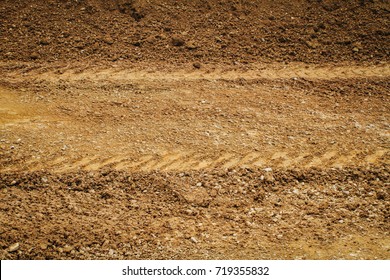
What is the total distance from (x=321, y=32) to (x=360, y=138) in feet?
12.5

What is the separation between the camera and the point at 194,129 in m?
5.46

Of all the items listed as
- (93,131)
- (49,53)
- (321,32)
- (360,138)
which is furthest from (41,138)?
(321,32)

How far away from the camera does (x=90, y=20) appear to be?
8078 mm

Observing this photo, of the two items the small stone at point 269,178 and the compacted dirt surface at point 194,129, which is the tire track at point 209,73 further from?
the small stone at point 269,178

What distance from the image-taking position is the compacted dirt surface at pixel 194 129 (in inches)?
155

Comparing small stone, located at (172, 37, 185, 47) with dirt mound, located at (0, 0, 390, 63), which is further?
small stone, located at (172, 37, 185, 47)

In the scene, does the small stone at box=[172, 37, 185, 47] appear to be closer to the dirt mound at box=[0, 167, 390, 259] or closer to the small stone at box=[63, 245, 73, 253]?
the dirt mound at box=[0, 167, 390, 259]

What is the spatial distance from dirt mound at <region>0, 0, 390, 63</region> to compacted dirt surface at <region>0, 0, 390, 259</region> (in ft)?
0.14

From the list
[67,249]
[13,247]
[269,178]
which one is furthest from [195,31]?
[13,247]

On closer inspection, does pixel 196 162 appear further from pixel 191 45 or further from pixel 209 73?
pixel 191 45

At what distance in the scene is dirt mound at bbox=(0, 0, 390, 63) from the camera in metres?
7.38

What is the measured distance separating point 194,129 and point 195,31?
360 centimetres

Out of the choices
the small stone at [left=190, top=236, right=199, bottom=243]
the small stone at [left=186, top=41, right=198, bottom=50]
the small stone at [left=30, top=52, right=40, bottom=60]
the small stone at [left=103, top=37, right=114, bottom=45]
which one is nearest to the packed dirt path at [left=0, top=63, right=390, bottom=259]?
the small stone at [left=190, top=236, right=199, bottom=243]

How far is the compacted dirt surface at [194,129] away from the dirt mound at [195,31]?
0.14 ft
